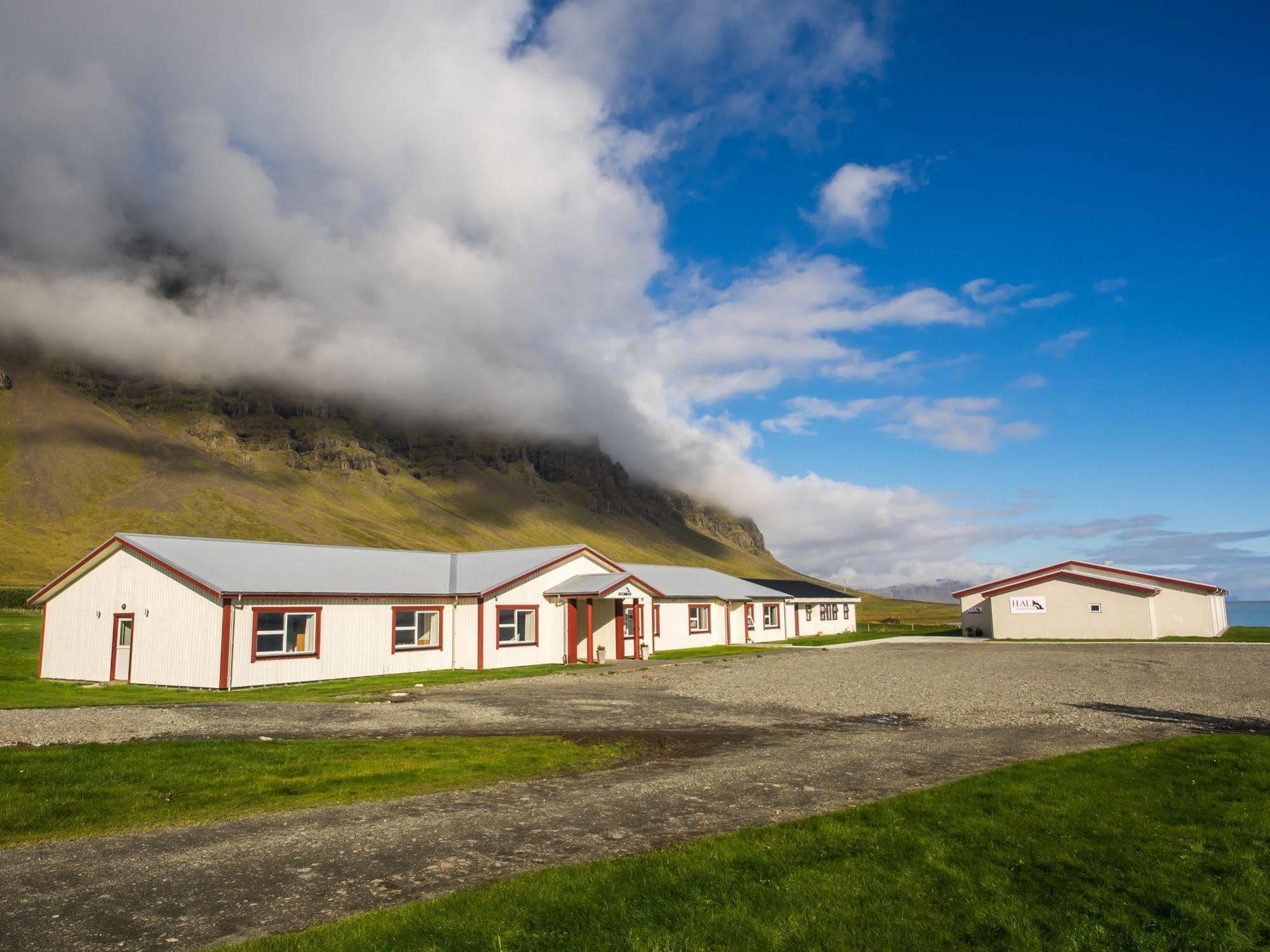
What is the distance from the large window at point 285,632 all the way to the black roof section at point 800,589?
41.1m

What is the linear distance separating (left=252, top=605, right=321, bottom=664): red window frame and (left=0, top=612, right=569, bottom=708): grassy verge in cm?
104

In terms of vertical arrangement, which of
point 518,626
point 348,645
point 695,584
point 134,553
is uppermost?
point 134,553

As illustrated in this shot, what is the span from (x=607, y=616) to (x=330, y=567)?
15.5m

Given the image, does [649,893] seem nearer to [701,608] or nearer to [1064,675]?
[1064,675]

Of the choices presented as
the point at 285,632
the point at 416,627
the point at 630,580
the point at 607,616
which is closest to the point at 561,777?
the point at 285,632

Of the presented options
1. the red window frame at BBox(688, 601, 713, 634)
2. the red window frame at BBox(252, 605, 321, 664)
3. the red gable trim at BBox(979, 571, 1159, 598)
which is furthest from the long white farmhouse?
the red gable trim at BBox(979, 571, 1159, 598)

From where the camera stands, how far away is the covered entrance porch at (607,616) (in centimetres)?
4053

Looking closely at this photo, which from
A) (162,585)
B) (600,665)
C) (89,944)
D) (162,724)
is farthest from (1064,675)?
(162,585)

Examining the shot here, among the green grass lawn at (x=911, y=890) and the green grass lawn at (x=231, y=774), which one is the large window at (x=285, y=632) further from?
the green grass lawn at (x=911, y=890)

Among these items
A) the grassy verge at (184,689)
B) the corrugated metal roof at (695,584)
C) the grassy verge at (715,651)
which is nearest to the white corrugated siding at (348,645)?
the grassy verge at (184,689)

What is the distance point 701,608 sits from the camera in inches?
2050

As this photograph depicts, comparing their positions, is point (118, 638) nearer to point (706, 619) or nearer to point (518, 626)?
point (518, 626)

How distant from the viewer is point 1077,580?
53906 mm

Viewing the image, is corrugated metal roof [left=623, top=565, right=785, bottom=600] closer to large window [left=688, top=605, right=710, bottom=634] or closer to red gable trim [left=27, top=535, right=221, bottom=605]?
large window [left=688, top=605, right=710, bottom=634]
